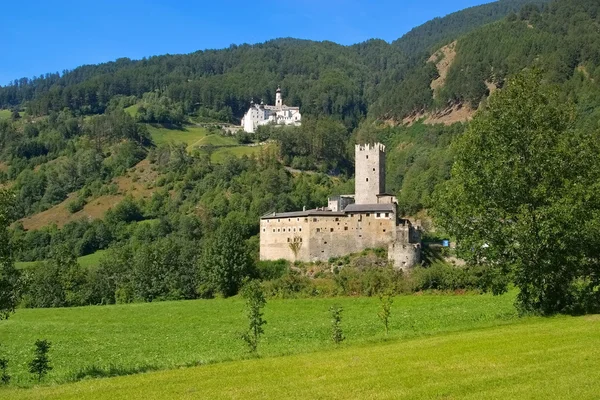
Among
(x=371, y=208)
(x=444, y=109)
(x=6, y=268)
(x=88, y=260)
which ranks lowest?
(x=88, y=260)

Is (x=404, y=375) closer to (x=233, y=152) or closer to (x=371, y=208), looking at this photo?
(x=371, y=208)

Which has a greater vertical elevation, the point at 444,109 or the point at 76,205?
the point at 444,109

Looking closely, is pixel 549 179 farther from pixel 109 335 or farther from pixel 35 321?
pixel 35 321

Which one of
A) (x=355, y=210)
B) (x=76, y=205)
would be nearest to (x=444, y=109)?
(x=355, y=210)

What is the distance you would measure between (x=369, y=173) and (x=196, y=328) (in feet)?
152

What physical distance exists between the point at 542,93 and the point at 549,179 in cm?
436

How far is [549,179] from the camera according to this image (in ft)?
78.4

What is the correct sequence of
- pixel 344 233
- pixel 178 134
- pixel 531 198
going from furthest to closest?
1. pixel 178 134
2. pixel 344 233
3. pixel 531 198

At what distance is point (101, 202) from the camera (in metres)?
133

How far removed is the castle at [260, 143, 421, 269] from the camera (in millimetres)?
68250

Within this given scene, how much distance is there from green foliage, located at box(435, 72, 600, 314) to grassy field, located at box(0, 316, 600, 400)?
4386 mm

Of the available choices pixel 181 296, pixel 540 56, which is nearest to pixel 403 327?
pixel 181 296

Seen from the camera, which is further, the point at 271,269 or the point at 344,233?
the point at 271,269

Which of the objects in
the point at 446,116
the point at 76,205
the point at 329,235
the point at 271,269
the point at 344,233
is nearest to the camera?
the point at 344,233
